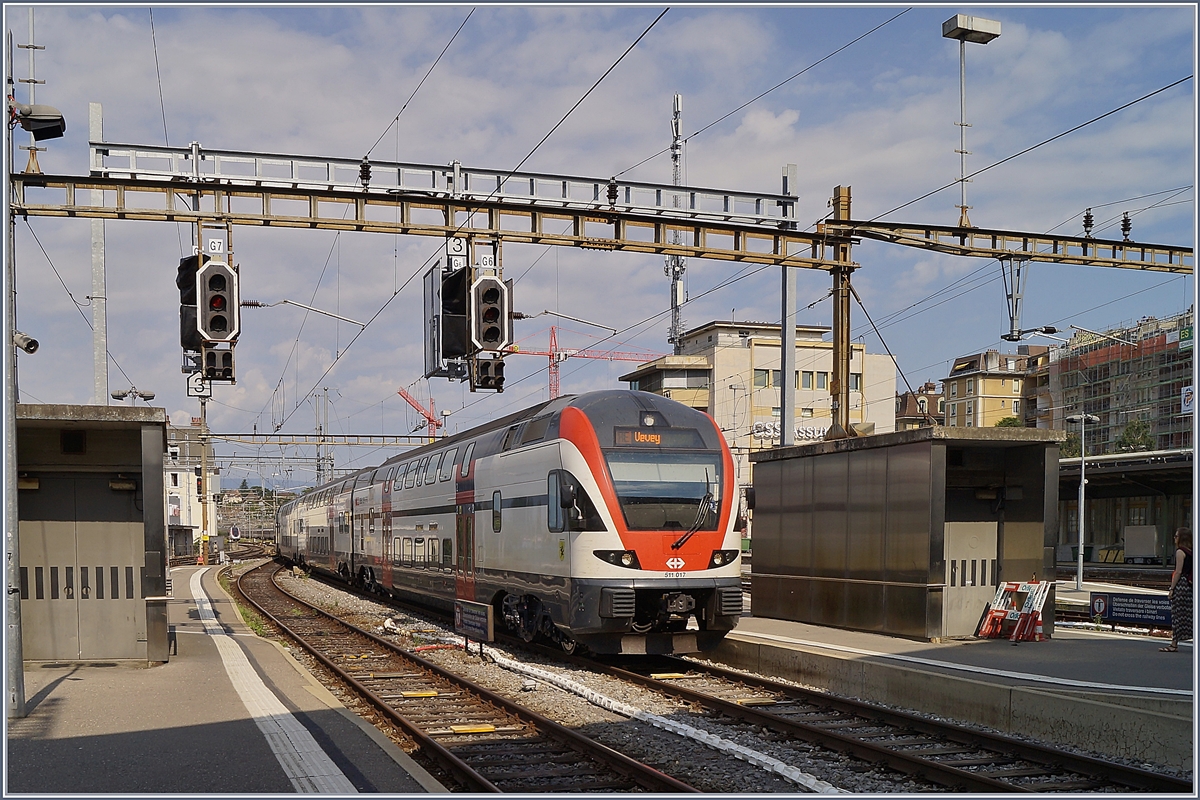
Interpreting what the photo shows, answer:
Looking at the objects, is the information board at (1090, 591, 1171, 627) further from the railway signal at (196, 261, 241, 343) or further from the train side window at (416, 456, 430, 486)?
the railway signal at (196, 261, 241, 343)

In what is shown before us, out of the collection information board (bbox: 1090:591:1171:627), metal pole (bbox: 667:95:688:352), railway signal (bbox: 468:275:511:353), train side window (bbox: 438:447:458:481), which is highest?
metal pole (bbox: 667:95:688:352)

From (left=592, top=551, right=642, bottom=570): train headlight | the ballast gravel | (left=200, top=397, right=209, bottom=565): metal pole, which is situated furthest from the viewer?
(left=200, top=397, right=209, bottom=565): metal pole

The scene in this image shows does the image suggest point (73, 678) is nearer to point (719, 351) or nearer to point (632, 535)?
point (632, 535)

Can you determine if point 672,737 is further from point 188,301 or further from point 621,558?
point 188,301

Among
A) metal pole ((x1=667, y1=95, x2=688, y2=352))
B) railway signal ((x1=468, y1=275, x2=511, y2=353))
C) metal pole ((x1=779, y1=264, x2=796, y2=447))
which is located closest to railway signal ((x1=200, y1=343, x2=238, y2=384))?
railway signal ((x1=468, y1=275, x2=511, y2=353))

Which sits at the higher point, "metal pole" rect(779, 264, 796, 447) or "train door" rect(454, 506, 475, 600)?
"metal pole" rect(779, 264, 796, 447)

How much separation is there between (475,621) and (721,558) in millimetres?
3655

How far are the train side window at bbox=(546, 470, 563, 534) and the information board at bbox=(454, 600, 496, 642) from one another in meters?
1.58

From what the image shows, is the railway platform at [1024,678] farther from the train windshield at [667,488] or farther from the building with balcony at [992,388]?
the building with balcony at [992,388]

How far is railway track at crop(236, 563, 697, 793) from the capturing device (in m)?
8.37

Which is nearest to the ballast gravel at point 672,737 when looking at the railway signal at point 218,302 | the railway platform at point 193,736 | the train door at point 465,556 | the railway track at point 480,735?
the railway track at point 480,735

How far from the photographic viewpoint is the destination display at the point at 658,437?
14.0 meters

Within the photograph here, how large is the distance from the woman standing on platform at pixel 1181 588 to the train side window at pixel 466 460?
10701mm

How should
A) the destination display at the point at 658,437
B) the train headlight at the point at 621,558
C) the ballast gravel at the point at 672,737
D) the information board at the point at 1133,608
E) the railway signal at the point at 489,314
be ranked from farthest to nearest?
1. the information board at the point at 1133,608
2. the railway signal at the point at 489,314
3. the destination display at the point at 658,437
4. the train headlight at the point at 621,558
5. the ballast gravel at the point at 672,737
